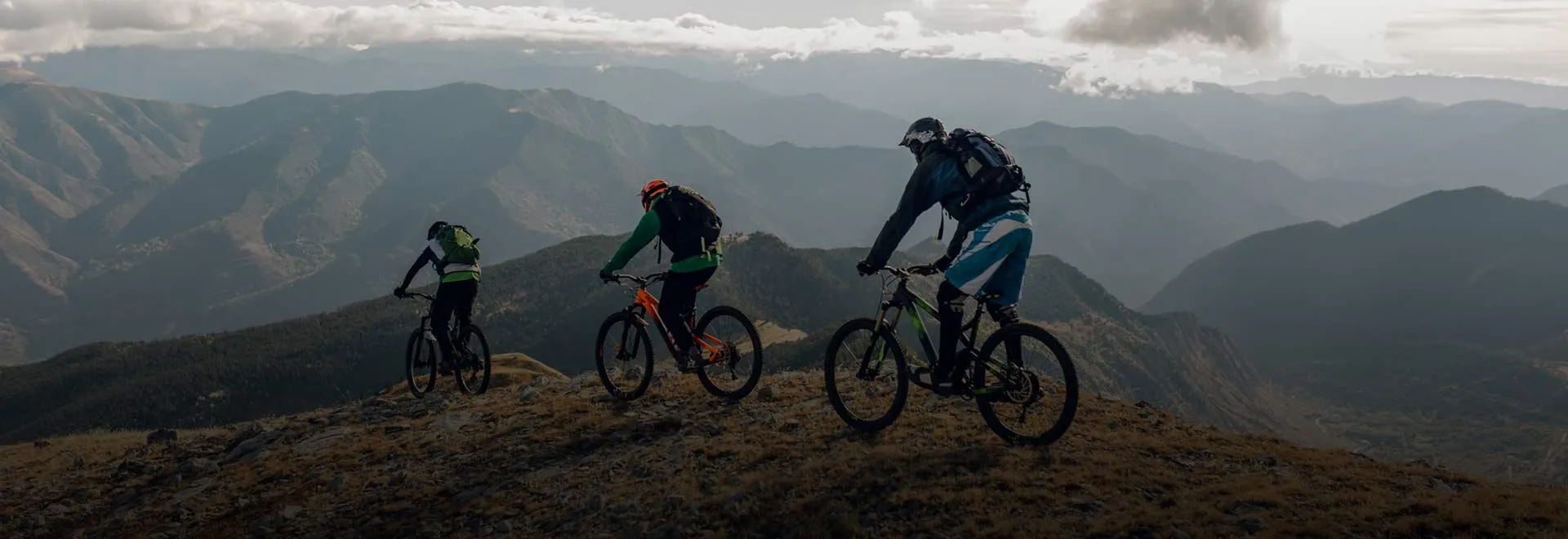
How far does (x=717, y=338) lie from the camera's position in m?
13.7

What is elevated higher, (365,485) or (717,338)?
(717,338)

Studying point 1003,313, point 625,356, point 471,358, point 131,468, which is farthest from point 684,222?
point 131,468

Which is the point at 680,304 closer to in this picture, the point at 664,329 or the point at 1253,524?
the point at 664,329

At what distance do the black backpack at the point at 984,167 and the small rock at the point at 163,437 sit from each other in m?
18.2

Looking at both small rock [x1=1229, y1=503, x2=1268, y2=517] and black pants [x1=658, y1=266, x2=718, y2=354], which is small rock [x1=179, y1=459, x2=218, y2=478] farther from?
small rock [x1=1229, y1=503, x2=1268, y2=517]

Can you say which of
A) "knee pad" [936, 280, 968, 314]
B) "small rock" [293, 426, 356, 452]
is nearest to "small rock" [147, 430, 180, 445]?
"small rock" [293, 426, 356, 452]

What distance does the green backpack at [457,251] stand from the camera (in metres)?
17.2

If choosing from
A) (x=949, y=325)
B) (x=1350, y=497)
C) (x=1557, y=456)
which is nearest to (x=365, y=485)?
(x=949, y=325)

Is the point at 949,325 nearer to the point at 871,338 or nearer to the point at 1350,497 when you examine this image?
the point at 871,338

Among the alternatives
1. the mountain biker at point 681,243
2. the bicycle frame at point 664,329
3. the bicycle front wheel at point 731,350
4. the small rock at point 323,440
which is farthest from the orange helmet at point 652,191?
the small rock at point 323,440

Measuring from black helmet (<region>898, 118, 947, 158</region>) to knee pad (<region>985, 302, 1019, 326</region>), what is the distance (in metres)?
2.14

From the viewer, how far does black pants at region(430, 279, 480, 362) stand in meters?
17.2

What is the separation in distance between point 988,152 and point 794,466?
453 centimetres

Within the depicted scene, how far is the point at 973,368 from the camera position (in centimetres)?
1033
